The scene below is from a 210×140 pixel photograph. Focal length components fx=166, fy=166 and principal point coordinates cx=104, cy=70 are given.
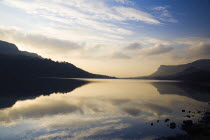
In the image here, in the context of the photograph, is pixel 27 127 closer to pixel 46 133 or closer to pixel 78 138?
pixel 46 133

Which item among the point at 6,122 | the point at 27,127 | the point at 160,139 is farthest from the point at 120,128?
the point at 6,122

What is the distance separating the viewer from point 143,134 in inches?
1057

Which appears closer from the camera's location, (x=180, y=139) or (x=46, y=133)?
(x=180, y=139)

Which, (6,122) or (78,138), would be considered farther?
(6,122)

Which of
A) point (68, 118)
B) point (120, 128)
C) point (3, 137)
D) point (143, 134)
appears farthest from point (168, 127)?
point (3, 137)

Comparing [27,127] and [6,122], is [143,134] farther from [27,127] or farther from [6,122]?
[6,122]

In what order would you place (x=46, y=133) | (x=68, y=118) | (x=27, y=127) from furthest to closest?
(x=68, y=118) → (x=27, y=127) → (x=46, y=133)

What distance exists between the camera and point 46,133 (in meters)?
26.1

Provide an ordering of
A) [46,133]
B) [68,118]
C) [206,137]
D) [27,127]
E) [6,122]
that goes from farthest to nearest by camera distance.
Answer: [68,118], [6,122], [27,127], [46,133], [206,137]

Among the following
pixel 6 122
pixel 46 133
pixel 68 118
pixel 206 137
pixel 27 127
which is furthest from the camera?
pixel 68 118

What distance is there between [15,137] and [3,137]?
1.64m

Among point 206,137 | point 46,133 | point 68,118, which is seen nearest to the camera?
point 206,137

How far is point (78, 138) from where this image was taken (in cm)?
2448

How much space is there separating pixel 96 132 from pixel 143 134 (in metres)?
7.64
